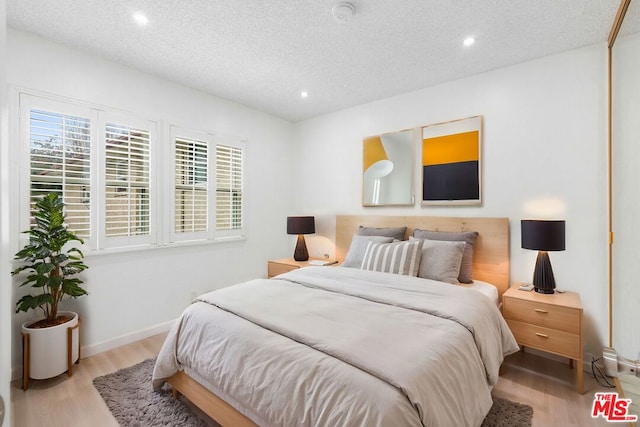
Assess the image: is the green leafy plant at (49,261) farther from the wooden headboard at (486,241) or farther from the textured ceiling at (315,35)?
the wooden headboard at (486,241)

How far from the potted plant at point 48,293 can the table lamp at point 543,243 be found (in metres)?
3.47

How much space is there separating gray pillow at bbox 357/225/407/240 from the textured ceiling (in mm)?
1528

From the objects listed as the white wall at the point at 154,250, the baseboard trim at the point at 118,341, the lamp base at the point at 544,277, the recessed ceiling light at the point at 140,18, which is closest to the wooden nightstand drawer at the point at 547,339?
the lamp base at the point at 544,277

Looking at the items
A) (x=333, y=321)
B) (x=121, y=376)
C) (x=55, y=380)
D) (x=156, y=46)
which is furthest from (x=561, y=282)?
(x=55, y=380)

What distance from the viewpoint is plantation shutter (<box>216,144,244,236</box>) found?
3.62 metres

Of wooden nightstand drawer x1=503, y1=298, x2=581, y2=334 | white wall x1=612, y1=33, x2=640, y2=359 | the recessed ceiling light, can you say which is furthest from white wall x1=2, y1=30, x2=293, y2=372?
white wall x1=612, y1=33, x2=640, y2=359

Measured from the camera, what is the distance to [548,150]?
2621 mm

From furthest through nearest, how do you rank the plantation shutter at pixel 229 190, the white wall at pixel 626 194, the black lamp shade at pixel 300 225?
the black lamp shade at pixel 300 225 → the plantation shutter at pixel 229 190 → the white wall at pixel 626 194

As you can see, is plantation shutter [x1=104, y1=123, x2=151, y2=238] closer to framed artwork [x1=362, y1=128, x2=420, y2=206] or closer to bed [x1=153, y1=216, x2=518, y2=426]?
bed [x1=153, y1=216, x2=518, y2=426]

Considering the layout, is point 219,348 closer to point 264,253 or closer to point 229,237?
point 229,237

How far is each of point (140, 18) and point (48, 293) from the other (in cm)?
210

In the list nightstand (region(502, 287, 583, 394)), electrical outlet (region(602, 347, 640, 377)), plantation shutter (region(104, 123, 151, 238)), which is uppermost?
plantation shutter (region(104, 123, 151, 238))

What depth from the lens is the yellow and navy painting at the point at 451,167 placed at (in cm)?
298

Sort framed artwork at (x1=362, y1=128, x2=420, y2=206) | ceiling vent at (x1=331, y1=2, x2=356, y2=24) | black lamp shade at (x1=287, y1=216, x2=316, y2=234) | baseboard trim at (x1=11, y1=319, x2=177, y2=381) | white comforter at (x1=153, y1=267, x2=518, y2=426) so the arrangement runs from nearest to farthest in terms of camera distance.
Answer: white comforter at (x1=153, y1=267, x2=518, y2=426), ceiling vent at (x1=331, y1=2, x2=356, y2=24), baseboard trim at (x1=11, y1=319, x2=177, y2=381), framed artwork at (x1=362, y1=128, x2=420, y2=206), black lamp shade at (x1=287, y1=216, x2=316, y2=234)
